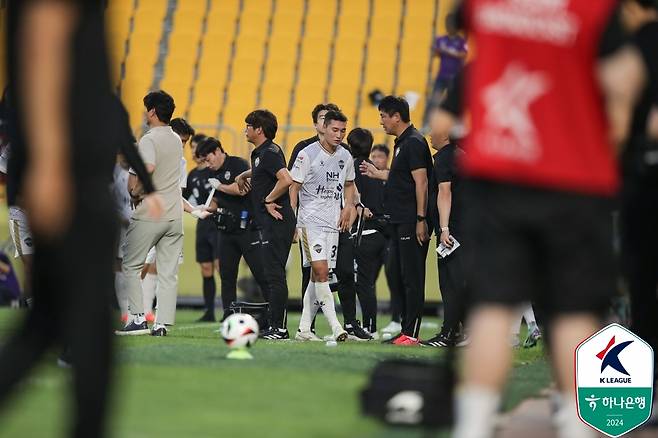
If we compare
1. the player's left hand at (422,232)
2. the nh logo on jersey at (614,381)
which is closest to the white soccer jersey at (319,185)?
the player's left hand at (422,232)

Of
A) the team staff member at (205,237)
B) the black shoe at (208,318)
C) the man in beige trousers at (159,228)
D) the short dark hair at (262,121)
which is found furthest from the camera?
the team staff member at (205,237)

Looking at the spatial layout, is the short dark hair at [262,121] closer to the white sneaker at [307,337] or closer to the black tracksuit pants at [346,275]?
the black tracksuit pants at [346,275]

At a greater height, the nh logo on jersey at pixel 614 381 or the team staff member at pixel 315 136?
the team staff member at pixel 315 136

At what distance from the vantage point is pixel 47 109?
375 cm

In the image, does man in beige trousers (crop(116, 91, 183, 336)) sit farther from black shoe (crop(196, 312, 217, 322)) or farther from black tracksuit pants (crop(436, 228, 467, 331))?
black shoe (crop(196, 312, 217, 322))

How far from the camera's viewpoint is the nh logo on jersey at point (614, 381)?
18.7 feet

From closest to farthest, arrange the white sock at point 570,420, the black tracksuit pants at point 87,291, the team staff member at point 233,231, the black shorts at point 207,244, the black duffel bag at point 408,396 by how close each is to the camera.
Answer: the black tracksuit pants at point 87,291, the white sock at point 570,420, the black duffel bag at point 408,396, the team staff member at point 233,231, the black shorts at point 207,244

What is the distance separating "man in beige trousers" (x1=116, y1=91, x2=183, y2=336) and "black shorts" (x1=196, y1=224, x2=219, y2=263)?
371cm

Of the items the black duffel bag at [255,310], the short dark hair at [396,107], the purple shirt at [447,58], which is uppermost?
the purple shirt at [447,58]

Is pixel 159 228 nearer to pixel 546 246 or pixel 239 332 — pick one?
pixel 239 332

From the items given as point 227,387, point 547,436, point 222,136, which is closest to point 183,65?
point 222,136

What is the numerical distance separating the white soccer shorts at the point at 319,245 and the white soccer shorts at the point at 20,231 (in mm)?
2370

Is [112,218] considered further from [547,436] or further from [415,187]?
[415,187]

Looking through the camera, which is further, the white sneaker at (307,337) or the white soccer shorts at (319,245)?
the white sneaker at (307,337)
